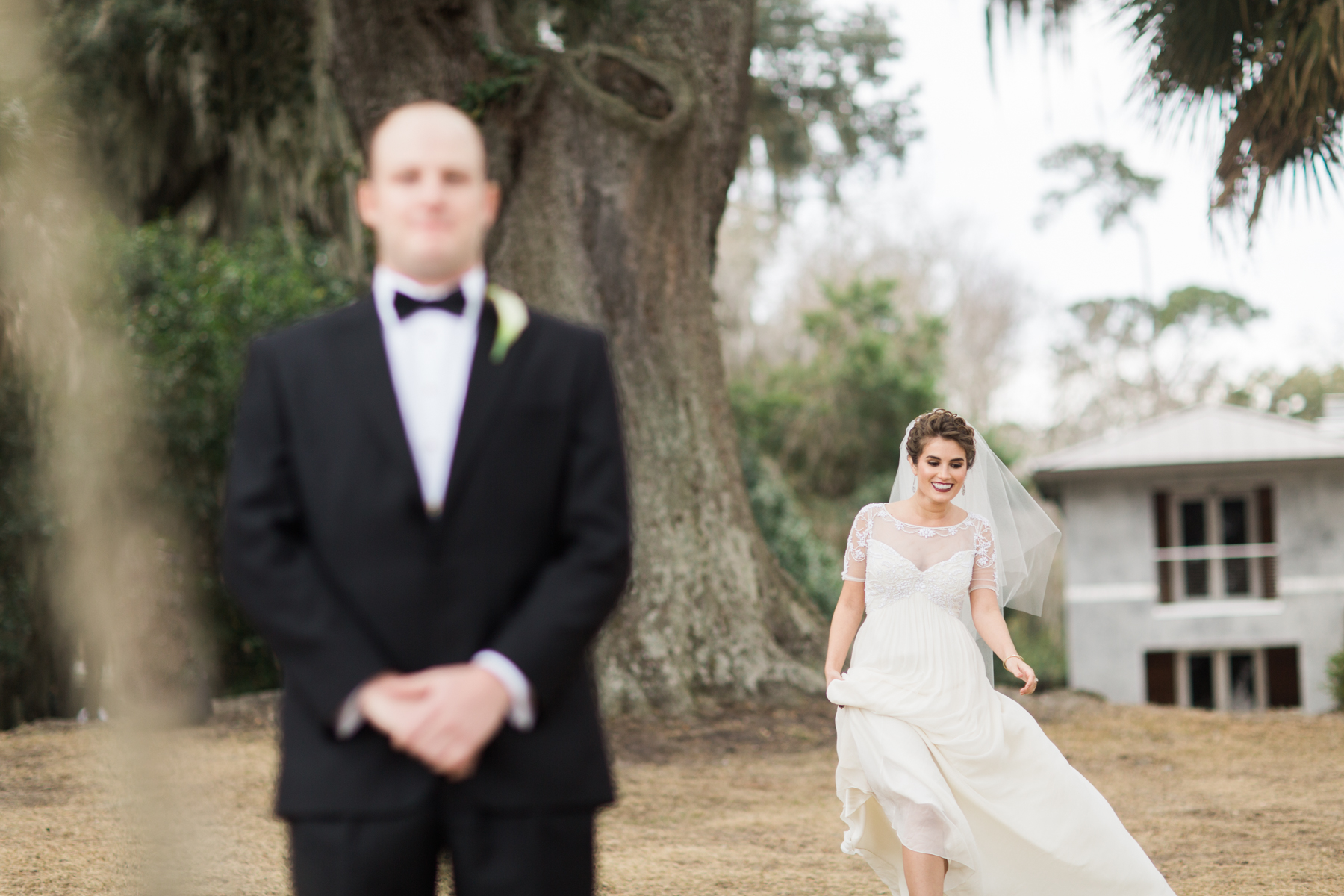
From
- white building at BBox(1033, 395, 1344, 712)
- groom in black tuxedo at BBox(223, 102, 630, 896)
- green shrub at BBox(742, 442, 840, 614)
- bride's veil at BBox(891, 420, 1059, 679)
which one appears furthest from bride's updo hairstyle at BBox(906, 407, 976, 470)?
white building at BBox(1033, 395, 1344, 712)

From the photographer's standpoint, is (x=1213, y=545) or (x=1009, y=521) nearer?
(x=1009, y=521)

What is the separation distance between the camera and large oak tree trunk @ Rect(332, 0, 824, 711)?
8.55 meters

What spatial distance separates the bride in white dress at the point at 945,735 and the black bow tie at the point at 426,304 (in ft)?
8.61

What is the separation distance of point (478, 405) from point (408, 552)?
0.73ft

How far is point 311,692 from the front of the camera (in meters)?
1.65

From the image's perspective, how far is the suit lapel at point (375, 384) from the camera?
1.70m

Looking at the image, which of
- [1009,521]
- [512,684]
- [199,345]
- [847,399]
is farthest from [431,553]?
[847,399]

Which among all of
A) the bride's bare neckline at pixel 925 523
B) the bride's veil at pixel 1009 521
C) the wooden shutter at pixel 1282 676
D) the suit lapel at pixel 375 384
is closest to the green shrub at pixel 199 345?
the bride's veil at pixel 1009 521

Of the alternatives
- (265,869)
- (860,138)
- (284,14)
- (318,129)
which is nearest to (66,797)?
(265,869)

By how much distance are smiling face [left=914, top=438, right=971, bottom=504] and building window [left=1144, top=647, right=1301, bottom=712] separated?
17.6 m

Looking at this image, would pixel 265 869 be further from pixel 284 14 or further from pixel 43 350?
pixel 284 14

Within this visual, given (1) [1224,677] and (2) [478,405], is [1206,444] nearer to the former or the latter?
(1) [1224,677]

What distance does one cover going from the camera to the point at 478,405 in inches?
68.3

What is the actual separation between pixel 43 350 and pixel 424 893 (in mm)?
8560
